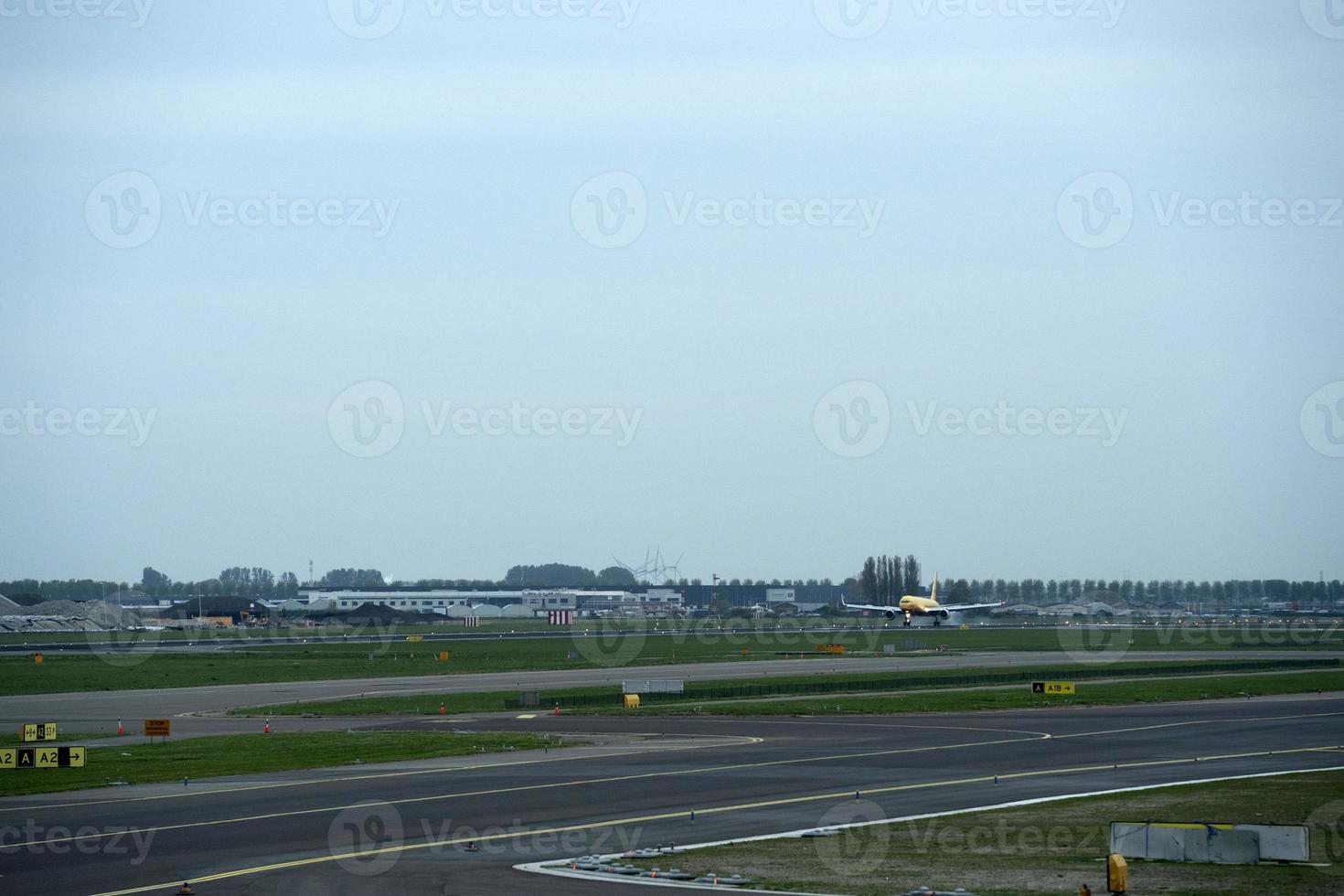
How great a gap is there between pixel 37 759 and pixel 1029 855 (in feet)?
116

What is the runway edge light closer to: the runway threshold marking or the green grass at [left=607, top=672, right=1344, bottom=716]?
the runway threshold marking

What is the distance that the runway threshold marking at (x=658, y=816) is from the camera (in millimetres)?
26812

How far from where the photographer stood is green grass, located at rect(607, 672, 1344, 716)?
223ft

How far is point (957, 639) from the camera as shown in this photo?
6152 inches

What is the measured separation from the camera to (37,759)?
46.2 m

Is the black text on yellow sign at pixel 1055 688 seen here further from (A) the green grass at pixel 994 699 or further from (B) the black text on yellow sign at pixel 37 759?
(B) the black text on yellow sign at pixel 37 759

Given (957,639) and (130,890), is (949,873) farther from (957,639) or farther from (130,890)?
(957,639)

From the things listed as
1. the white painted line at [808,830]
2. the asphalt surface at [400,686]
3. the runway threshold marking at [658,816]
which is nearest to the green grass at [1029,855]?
the white painted line at [808,830]

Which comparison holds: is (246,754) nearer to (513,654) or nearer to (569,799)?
(569,799)

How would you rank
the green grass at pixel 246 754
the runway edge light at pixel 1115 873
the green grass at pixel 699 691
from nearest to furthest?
the runway edge light at pixel 1115 873 < the green grass at pixel 246 754 < the green grass at pixel 699 691

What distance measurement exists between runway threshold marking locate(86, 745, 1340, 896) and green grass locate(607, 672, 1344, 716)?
890 inches

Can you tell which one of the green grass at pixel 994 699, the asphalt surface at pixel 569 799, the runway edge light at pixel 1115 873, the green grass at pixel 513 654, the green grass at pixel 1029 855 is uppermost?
the runway edge light at pixel 1115 873

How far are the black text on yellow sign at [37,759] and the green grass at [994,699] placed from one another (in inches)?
1108

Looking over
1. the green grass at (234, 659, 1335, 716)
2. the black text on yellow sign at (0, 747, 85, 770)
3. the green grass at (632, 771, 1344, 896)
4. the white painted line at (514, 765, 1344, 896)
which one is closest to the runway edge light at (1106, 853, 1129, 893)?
the green grass at (632, 771, 1344, 896)
